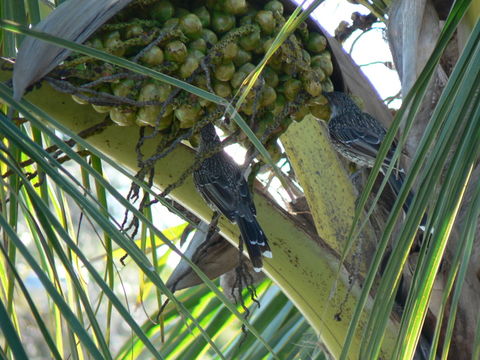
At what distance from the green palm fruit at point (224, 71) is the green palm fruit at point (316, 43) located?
0.73ft

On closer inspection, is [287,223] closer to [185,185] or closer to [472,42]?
[185,185]

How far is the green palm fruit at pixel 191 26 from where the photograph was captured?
132 centimetres

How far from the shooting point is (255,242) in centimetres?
154

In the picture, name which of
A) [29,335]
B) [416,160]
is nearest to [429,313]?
[416,160]

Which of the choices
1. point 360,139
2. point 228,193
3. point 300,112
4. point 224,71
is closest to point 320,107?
point 300,112

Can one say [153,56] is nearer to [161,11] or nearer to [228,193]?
[161,11]

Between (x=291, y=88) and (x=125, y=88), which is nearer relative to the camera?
(x=125, y=88)

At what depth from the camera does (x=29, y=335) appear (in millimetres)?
5895

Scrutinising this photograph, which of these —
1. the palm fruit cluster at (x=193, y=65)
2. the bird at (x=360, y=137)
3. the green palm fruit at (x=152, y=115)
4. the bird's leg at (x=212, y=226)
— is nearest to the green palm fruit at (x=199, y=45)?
the palm fruit cluster at (x=193, y=65)

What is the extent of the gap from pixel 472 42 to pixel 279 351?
5.20 ft

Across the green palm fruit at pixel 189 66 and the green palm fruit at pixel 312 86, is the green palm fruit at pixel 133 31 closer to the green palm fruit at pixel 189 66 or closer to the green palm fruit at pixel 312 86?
the green palm fruit at pixel 189 66

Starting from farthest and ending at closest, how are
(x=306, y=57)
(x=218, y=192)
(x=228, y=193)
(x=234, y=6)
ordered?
(x=228, y=193), (x=218, y=192), (x=306, y=57), (x=234, y=6)

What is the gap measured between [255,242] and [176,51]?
0.42 m

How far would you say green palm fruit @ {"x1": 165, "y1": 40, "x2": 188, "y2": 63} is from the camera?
4.23ft
